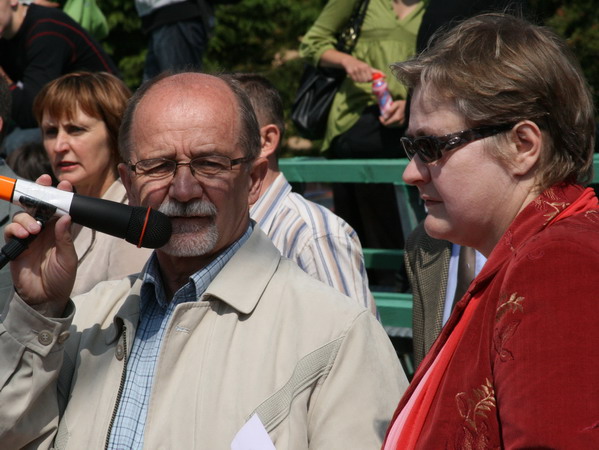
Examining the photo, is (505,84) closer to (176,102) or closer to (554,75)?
(554,75)

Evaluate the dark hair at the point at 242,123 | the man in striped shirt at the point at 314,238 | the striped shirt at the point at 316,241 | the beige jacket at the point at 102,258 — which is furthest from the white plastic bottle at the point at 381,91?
the dark hair at the point at 242,123

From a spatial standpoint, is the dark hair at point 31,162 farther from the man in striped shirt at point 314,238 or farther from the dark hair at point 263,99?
the man in striped shirt at point 314,238

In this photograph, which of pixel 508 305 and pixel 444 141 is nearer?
pixel 508 305

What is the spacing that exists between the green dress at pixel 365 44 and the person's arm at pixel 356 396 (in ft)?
10.1

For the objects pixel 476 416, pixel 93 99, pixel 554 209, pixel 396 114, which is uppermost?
pixel 554 209

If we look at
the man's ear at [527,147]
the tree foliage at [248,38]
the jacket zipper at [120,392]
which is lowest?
the tree foliage at [248,38]

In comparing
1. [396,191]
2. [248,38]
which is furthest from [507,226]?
[248,38]

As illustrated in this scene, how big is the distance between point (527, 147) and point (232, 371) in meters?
0.95

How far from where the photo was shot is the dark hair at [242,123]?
2881mm

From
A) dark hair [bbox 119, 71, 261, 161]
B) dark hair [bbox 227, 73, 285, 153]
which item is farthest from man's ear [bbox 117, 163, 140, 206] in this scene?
dark hair [bbox 227, 73, 285, 153]

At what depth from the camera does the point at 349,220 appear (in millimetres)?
6137

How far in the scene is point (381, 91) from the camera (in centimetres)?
532

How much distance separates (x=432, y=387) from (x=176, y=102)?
125 cm

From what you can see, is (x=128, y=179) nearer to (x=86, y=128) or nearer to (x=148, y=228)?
(x=148, y=228)
